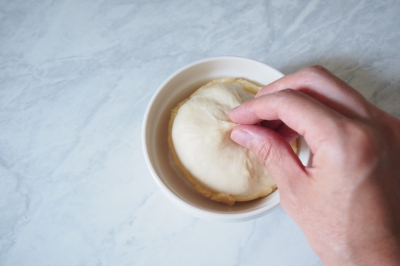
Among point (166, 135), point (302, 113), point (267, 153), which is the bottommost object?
point (166, 135)

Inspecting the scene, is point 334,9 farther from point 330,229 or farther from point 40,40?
point 40,40

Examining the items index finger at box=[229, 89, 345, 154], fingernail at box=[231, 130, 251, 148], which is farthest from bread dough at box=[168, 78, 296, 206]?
index finger at box=[229, 89, 345, 154]

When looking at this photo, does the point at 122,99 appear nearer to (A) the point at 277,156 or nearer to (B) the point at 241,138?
(B) the point at 241,138

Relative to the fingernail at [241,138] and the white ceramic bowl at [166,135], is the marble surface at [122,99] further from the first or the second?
the fingernail at [241,138]

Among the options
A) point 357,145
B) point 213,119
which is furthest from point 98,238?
point 357,145

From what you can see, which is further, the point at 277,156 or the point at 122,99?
the point at 122,99

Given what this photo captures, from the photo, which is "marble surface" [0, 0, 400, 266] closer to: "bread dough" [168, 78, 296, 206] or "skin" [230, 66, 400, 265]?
"bread dough" [168, 78, 296, 206]

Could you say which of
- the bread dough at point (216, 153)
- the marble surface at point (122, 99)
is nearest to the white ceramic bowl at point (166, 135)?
the bread dough at point (216, 153)

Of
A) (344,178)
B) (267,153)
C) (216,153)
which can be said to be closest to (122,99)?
(216,153)
